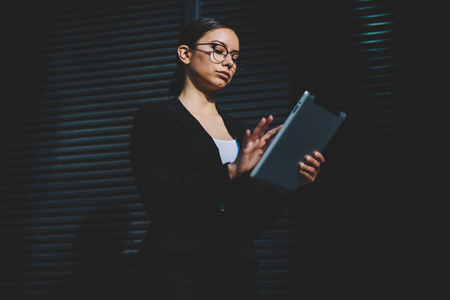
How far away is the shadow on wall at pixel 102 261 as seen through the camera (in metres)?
3.33

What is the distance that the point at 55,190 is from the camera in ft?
12.0

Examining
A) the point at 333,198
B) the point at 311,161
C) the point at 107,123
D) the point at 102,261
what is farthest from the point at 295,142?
the point at 107,123

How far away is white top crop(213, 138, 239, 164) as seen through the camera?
1.90m

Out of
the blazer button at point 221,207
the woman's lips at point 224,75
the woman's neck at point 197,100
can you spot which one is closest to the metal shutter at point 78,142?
the woman's neck at point 197,100

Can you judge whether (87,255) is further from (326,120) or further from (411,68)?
(411,68)

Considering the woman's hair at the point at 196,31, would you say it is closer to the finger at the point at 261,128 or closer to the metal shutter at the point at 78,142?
the finger at the point at 261,128

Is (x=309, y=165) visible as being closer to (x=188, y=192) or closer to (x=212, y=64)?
(x=188, y=192)

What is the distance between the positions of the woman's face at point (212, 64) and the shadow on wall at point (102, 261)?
1771 millimetres

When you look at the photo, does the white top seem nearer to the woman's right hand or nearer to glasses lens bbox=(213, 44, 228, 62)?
the woman's right hand

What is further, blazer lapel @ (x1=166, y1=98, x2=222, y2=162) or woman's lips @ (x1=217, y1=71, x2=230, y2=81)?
woman's lips @ (x1=217, y1=71, x2=230, y2=81)

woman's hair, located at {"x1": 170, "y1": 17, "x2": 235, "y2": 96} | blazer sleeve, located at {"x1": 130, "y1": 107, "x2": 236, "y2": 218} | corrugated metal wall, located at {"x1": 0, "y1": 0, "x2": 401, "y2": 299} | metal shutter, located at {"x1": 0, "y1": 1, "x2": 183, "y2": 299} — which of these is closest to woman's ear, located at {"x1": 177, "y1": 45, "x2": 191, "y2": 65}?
woman's hair, located at {"x1": 170, "y1": 17, "x2": 235, "y2": 96}

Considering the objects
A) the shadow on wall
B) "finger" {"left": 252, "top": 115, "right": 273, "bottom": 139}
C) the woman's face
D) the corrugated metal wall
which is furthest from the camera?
the shadow on wall

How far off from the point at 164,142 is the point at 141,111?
0.63ft

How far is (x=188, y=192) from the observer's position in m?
1.61
